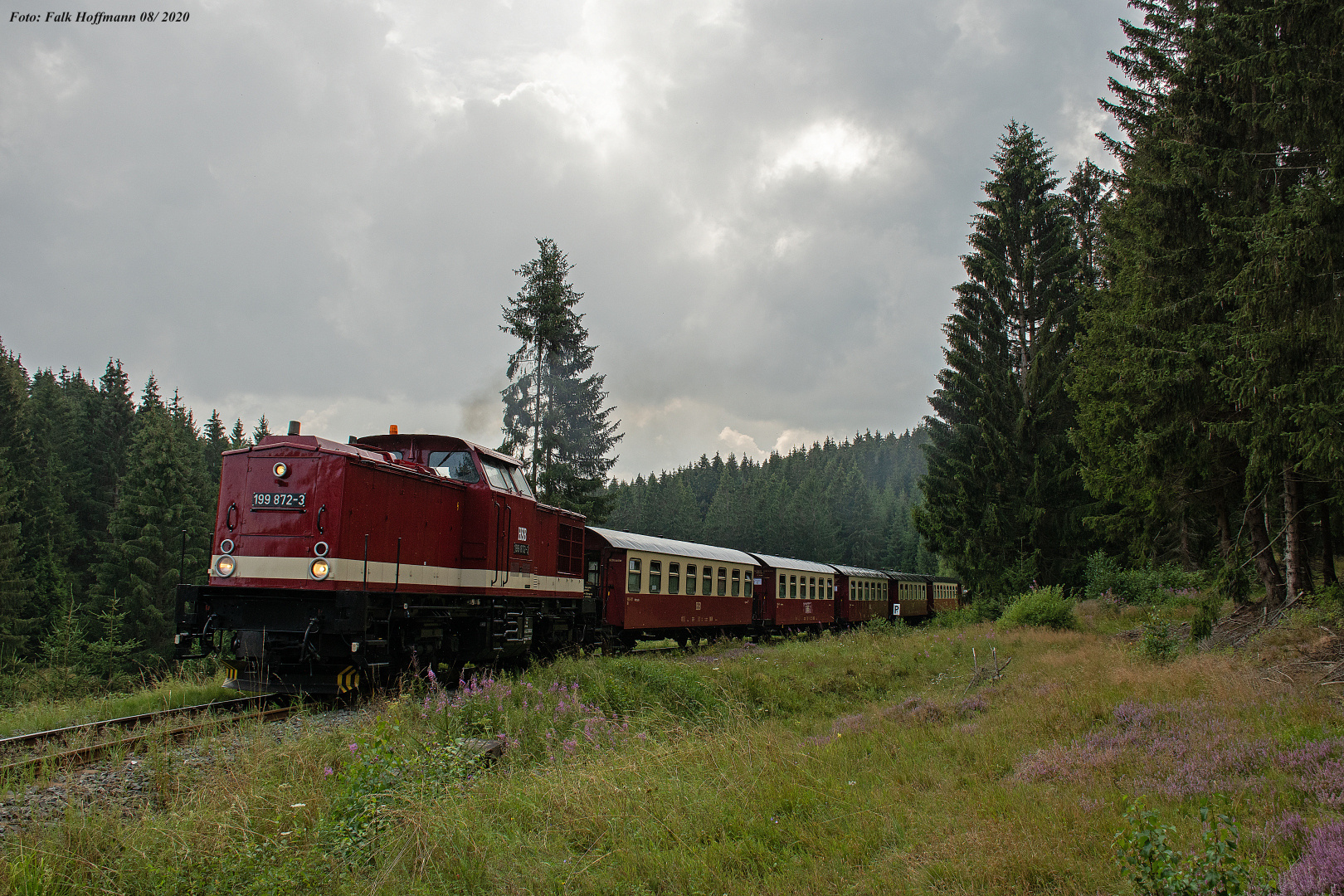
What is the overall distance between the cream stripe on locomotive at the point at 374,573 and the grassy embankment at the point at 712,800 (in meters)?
1.95

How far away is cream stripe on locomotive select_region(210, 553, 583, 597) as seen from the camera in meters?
9.23

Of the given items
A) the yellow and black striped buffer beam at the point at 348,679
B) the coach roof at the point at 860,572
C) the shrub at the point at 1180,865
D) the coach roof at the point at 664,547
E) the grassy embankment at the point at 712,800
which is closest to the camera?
the shrub at the point at 1180,865

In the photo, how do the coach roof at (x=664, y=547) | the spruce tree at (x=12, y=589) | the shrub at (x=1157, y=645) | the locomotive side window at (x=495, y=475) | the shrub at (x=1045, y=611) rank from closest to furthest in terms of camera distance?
the shrub at (x=1157, y=645) → the locomotive side window at (x=495, y=475) → the coach roof at (x=664, y=547) → the shrub at (x=1045, y=611) → the spruce tree at (x=12, y=589)

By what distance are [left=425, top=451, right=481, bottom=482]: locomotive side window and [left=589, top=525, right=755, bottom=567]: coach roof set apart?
6312 mm

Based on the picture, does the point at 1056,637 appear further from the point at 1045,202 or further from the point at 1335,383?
the point at 1045,202

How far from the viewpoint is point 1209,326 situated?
12.3 meters

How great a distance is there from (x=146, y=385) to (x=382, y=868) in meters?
67.4

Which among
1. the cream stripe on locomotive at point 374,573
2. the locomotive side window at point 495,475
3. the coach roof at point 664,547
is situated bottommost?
the cream stripe on locomotive at point 374,573

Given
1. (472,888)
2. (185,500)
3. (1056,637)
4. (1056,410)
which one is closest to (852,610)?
(1056,410)

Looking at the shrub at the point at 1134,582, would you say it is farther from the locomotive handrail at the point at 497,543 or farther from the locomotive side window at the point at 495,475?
the locomotive handrail at the point at 497,543

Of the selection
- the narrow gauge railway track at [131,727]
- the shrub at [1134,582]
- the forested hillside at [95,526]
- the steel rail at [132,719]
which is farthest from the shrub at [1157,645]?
the forested hillside at [95,526]

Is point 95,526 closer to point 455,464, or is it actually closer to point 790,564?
point 790,564

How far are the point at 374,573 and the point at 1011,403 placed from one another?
81.8ft

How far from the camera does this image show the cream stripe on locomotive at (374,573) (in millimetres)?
9234
